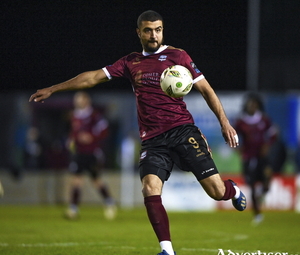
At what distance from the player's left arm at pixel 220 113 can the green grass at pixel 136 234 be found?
1.74 m

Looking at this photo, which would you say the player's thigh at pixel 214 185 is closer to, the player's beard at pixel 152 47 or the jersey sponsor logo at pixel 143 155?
the jersey sponsor logo at pixel 143 155

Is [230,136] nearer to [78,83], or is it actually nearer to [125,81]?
[78,83]

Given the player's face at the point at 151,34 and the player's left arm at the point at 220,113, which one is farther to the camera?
the player's face at the point at 151,34

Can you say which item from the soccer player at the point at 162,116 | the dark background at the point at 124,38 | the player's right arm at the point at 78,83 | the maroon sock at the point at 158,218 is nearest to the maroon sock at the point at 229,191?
the soccer player at the point at 162,116

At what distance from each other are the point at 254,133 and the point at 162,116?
6968mm

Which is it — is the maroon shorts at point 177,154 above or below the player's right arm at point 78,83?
below

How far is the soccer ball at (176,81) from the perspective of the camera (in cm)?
680

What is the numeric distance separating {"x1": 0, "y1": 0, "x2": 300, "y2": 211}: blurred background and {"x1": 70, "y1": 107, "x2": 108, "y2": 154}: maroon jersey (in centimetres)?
380

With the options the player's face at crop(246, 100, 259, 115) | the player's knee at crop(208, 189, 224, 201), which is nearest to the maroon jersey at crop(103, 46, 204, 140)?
the player's knee at crop(208, 189, 224, 201)

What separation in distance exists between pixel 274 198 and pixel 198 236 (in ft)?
22.8

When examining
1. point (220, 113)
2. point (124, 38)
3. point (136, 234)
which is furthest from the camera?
point (124, 38)

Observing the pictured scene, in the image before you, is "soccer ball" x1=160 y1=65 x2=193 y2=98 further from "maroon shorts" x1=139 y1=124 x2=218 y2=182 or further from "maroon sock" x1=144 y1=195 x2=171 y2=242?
"maroon sock" x1=144 y1=195 x2=171 y2=242

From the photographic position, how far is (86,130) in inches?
556

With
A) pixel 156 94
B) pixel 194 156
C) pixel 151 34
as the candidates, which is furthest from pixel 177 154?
pixel 151 34
